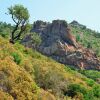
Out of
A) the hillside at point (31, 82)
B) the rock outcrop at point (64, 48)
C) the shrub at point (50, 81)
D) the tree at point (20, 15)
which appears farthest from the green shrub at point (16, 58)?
the rock outcrop at point (64, 48)

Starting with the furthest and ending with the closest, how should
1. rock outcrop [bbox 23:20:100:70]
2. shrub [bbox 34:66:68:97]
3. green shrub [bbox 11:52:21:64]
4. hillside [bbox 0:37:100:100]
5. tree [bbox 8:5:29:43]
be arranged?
1. rock outcrop [bbox 23:20:100:70]
2. tree [bbox 8:5:29:43]
3. shrub [bbox 34:66:68:97]
4. green shrub [bbox 11:52:21:64]
5. hillside [bbox 0:37:100:100]

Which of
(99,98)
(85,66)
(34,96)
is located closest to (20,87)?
(34,96)

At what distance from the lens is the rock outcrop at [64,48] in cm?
15562

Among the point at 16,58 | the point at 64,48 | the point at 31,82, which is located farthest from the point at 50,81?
the point at 64,48

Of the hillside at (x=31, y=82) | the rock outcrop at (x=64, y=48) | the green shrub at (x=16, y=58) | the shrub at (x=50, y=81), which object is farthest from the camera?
the rock outcrop at (x=64, y=48)

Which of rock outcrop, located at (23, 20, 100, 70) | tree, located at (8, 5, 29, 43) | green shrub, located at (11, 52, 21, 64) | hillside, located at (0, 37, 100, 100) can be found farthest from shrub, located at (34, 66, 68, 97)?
rock outcrop, located at (23, 20, 100, 70)

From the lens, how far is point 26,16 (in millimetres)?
65250

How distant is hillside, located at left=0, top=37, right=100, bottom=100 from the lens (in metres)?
30.5

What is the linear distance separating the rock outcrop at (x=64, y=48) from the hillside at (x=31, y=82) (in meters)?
102

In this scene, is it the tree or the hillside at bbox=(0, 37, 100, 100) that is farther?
the tree

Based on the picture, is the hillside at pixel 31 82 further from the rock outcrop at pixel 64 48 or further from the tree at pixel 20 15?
the rock outcrop at pixel 64 48

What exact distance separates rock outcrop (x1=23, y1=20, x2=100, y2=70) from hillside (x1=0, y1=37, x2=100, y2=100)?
102 meters

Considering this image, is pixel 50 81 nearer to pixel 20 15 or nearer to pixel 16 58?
pixel 16 58

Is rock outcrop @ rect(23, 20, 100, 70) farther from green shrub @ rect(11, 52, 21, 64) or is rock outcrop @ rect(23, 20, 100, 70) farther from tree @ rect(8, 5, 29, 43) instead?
green shrub @ rect(11, 52, 21, 64)
